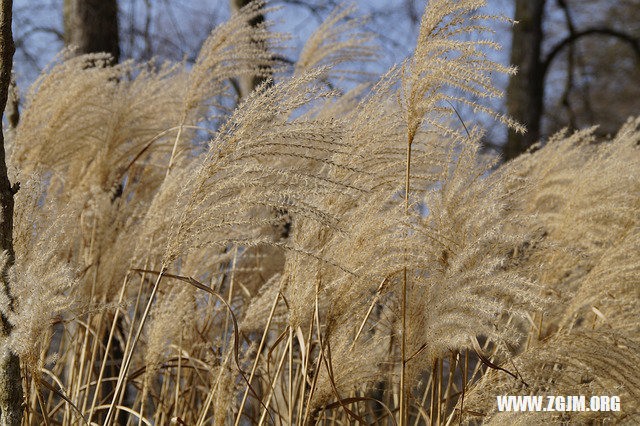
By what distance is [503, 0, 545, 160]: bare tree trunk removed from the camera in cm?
686

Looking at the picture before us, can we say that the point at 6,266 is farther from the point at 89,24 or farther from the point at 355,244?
the point at 89,24

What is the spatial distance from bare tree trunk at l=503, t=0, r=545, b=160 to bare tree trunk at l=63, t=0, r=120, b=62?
151 inches

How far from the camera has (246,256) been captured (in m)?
3.12

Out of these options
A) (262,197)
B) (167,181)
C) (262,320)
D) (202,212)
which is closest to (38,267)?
(202,212)

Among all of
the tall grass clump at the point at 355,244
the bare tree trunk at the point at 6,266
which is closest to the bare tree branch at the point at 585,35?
the tall grass clump at the point at 355,244

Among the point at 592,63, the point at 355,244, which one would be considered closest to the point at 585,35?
the point at 592,63

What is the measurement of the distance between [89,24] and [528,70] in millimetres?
4173

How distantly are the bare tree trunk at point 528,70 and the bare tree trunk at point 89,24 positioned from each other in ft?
12.6

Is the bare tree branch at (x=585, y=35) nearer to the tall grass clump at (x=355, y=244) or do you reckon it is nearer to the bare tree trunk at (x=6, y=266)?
the tall grass clump at (x=355, y=244)

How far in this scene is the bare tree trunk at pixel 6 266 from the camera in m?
1.60

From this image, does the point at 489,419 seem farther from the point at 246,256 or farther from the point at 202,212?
the point at 246,256

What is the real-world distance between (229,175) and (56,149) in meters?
1.22

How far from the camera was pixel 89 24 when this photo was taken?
4.23m

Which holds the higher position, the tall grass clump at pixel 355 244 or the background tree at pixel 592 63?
the background tree at pixel 592 63
